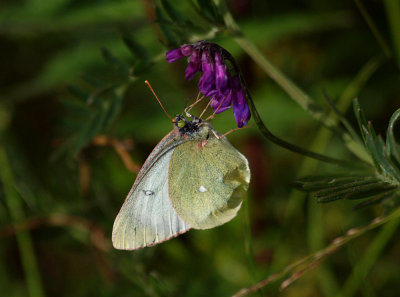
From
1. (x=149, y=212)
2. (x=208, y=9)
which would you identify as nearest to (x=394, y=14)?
(x=208, y=9)

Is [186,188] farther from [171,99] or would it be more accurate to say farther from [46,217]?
[171,99]

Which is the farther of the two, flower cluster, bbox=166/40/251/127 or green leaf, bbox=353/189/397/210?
flower cluster, bbox=166/40/251/127

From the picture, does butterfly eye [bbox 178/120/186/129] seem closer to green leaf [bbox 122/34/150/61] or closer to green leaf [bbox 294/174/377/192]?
green leaf [bbox 122/34/150/61]

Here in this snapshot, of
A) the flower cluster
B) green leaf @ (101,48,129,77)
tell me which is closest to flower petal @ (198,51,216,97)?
the flower cluster

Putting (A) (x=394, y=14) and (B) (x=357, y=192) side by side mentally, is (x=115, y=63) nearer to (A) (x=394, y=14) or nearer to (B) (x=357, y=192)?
(B) (x=357, y=192)

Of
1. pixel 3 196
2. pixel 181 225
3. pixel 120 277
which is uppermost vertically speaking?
pixel 3 196

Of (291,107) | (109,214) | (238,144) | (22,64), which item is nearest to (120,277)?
(109,214)
